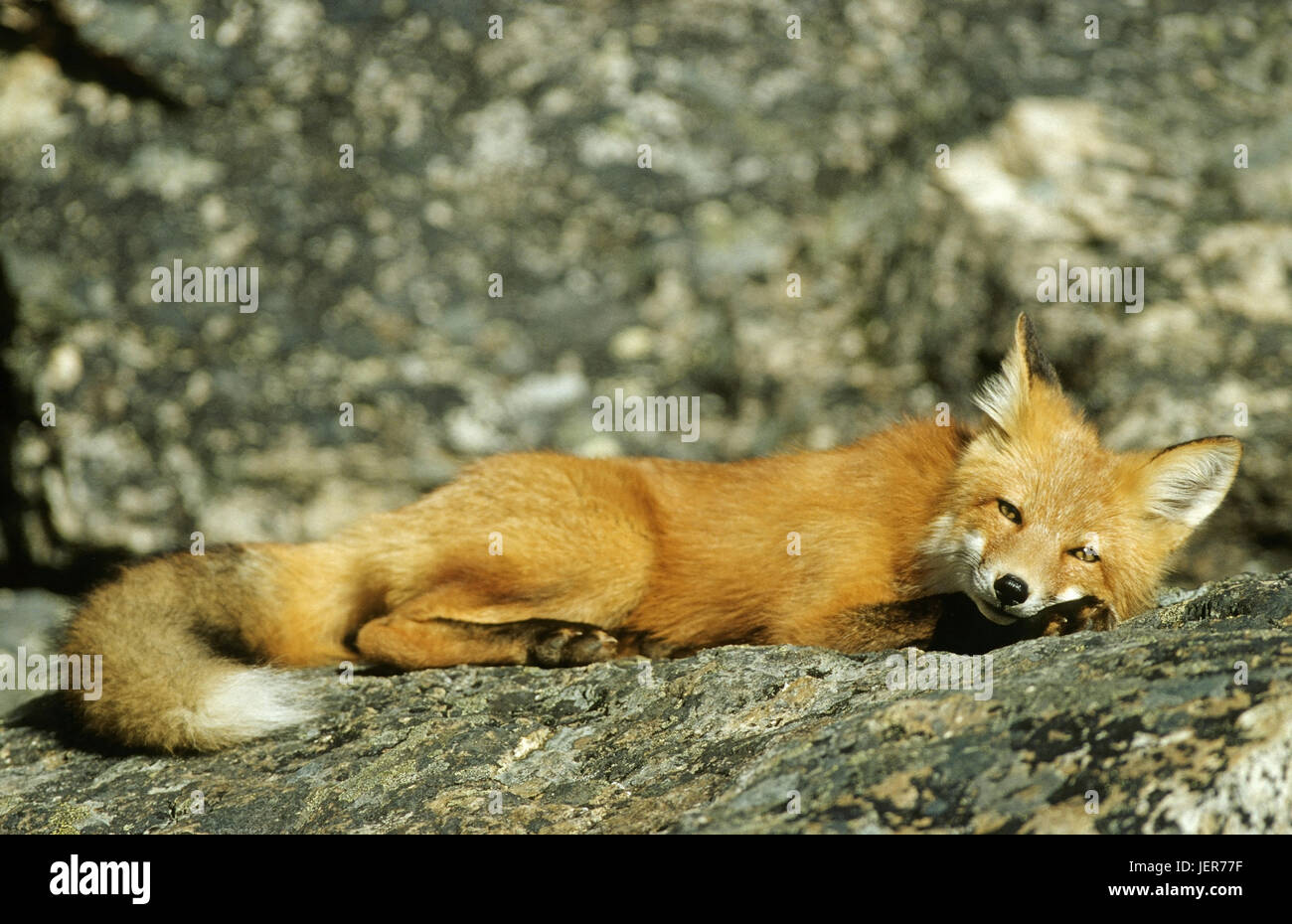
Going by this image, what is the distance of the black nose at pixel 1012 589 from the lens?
170 inches

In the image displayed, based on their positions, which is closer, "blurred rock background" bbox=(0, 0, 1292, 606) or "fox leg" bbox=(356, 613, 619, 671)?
Answer: "fox leg" bbox=(356, 613, 619, 671)

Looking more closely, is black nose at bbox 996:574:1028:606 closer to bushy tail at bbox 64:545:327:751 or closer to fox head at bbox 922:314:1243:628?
fox head at bbox 922:314:1243:628

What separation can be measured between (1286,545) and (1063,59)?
3.91m

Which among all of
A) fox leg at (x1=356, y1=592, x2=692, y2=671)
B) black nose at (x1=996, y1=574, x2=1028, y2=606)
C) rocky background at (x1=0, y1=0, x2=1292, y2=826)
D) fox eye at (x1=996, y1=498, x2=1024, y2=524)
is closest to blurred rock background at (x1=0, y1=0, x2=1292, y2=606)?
rocky background at (x1=0, y1=0, x2=1292, y2=826)

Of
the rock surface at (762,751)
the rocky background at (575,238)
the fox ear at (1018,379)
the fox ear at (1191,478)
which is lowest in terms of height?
the rock surface at (762,751)

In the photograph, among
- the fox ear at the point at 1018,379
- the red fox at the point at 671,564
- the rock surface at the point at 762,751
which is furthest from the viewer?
the fox ear at the point at 1018,379

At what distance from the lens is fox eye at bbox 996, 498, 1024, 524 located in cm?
468

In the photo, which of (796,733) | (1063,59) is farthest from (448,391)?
(1063,59)

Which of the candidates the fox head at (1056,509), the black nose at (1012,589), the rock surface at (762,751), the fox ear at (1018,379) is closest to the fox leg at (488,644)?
the rock surface at (762,751)

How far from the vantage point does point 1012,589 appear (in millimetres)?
4324

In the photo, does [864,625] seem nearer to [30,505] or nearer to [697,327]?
[697,327]

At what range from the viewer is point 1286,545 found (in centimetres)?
715

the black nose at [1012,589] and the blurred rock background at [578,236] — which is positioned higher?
the blurred rock background at [578,236]

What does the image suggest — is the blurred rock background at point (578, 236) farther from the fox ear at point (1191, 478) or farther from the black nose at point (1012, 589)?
the black nose at point (1012, 589)
